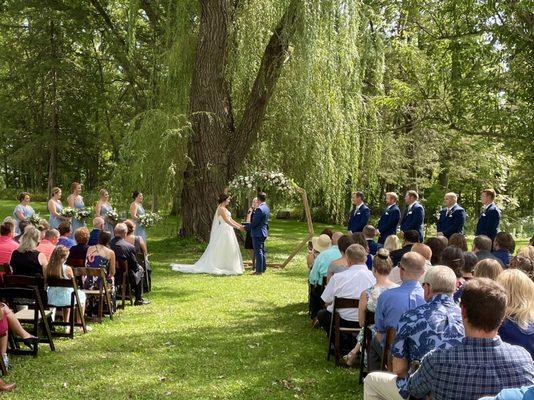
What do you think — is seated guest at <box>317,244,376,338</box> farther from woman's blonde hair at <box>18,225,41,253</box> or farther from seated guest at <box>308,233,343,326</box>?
woman's blonde hair at <box>18,225,41,253</box>

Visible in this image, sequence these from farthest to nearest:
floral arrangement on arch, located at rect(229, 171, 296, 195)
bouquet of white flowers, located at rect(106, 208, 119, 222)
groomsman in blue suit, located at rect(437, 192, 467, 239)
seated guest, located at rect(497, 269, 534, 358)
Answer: floral arrangement on arch, located at rect(229, 171, 296, 195), bouquet of white flowers, located at rect(106, 208, 119, 222), groomsman in blue suit, located at rect(437, 192, 467, 239), seated guest, located at rect(497, 269, 534, 358)

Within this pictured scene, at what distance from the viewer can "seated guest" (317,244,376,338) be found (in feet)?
23.1

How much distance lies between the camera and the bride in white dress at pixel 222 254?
14.4 meters

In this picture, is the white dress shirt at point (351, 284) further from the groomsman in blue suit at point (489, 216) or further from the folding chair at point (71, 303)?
the groomsman in blue suit at point (489, 216)

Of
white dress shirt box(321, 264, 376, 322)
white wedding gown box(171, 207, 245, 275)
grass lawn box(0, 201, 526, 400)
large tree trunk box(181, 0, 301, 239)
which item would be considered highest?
large tree trunk box(181, 0, 301, 239)

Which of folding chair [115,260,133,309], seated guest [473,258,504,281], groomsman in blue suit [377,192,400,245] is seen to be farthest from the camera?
groomsman in blue suit [377,192,400,245]

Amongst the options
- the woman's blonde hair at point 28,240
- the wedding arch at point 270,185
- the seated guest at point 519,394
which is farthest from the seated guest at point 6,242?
the seated guest at point 519,394

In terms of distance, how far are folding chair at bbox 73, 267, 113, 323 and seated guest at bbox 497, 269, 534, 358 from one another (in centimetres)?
552

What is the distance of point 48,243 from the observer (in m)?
9.06

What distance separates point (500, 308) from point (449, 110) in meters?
11.3

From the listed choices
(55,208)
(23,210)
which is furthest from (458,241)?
(23,210)

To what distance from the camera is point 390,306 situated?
5414 millimetres

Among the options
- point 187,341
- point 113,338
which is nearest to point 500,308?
point 187,341

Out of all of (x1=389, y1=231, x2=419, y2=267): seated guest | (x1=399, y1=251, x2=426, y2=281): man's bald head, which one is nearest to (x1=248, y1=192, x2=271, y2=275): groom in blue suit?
(x1=389, y1=231, x2=419, y2=267): seated guest
